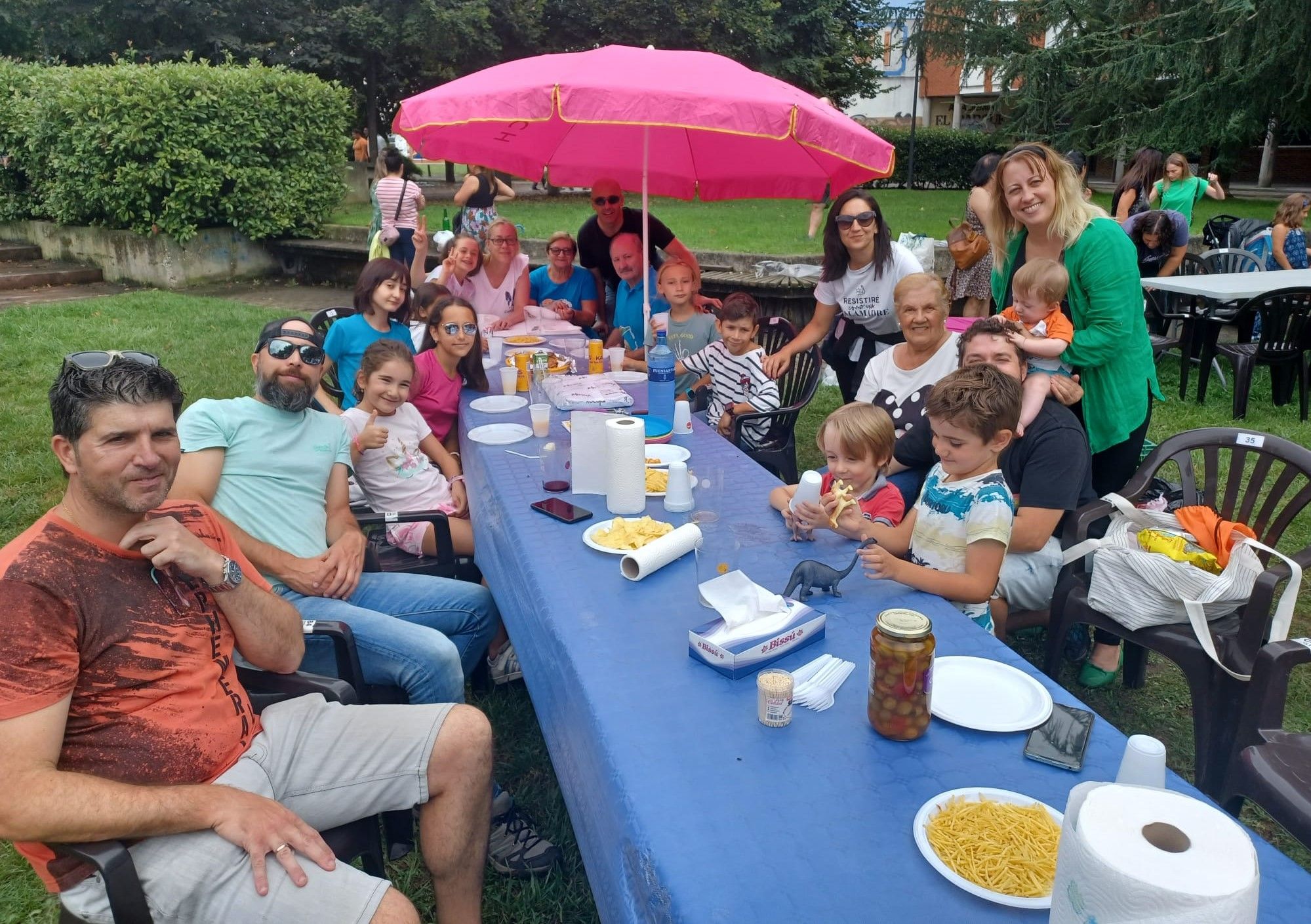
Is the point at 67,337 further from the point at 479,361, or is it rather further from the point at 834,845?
the point at 834,845

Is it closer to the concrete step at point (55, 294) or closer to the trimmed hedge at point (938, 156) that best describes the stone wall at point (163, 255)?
the concrete step at point (55, 294)

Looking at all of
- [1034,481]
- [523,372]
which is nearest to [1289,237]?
[1034,481]

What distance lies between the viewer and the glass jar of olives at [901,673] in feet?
4.98

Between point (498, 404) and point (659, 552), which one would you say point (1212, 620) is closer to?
point (659, 552)

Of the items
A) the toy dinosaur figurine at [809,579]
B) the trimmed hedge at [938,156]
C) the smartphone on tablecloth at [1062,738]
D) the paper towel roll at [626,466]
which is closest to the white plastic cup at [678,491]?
the paper towel roll at [626,466]

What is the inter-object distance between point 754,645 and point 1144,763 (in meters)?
0.75

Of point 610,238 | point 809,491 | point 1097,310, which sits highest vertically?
point 610,238

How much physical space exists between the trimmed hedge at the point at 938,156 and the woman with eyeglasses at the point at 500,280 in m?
23.4

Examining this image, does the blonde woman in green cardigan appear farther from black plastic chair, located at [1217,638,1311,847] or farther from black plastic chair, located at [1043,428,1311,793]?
black plastic chair, located at [1217,638,1311,847]

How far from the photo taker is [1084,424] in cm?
345

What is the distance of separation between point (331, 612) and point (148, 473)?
95 centimetres

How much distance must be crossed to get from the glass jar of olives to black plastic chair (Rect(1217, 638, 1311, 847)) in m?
0.88

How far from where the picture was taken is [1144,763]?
4.17 feet

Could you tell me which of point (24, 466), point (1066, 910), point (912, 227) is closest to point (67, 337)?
point (24, 466)
